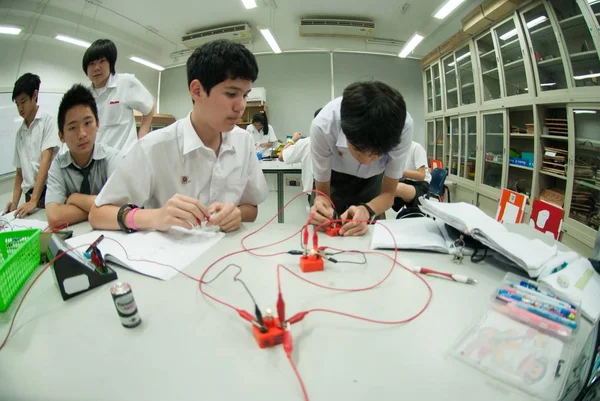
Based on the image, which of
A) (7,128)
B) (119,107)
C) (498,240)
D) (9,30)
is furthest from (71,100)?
(9,30)

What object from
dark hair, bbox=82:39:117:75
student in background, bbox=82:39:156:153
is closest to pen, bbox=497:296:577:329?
student in background, bbox=82:39:156:153

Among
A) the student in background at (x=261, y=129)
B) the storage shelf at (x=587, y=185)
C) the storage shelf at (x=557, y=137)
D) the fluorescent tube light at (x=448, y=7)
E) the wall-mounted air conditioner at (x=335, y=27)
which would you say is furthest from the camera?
the student in background at (x=261, y=129)

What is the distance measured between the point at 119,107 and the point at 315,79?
5.27m

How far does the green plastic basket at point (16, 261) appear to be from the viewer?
0.56 m

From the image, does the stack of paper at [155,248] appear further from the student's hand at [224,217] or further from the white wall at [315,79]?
the white wall at [315,79]

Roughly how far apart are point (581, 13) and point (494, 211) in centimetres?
235

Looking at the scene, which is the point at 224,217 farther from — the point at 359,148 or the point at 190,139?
the point at 359,148

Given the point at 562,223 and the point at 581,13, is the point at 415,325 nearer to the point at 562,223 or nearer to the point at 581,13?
the point at 562,223

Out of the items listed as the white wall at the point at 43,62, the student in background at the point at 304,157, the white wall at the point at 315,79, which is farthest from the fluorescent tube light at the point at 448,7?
the white wall at the point at 43,62

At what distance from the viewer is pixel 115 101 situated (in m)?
2.08

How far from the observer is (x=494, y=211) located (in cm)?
388

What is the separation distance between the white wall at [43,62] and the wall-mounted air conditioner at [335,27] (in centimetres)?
358

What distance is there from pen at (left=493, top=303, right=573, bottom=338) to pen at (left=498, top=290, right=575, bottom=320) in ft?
0.09

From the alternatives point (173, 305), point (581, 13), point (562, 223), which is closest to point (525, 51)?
point (581, 13)
